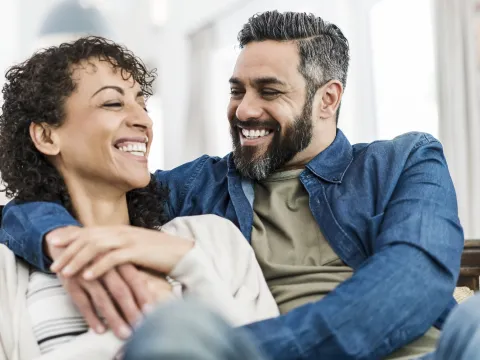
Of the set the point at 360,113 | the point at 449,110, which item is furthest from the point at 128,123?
the point at 360,113

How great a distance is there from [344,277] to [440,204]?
10.5 inches

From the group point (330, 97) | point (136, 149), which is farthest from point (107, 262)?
point (330, 97)

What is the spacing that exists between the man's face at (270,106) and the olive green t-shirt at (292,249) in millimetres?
82

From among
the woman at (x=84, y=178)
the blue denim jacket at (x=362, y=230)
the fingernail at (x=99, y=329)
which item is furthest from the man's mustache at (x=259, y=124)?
the fingernail at (x=99, y=329)

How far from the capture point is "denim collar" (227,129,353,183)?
1.91m

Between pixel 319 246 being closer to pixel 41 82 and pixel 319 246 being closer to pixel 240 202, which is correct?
pixel 240 202

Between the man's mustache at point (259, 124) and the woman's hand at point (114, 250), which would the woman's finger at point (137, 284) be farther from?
the man's mustache at point (259, 124)

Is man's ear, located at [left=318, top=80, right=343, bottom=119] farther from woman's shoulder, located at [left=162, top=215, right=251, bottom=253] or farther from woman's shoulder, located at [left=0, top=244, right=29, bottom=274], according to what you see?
woman's shoulder, located at [left=0, top=244, right=29, bottom=274]

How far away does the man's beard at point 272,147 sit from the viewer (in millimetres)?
1956

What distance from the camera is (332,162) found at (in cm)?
196

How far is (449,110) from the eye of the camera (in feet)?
14.3

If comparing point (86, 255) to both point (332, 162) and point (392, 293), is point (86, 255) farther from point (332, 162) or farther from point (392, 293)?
point (332, 162)

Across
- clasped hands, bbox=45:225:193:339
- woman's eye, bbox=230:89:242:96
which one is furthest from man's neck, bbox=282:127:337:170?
clasped hands, bbox=45:225:193:339

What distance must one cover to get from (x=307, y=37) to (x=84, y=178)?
76 centimetres
